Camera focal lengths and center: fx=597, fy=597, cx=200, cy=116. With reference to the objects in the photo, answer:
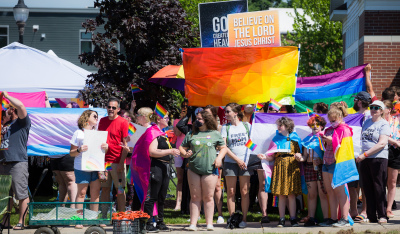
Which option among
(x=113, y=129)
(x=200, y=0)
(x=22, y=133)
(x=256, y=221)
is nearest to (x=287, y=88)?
(x=256, y=221)

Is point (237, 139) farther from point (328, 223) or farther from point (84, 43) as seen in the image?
point (84, 43)

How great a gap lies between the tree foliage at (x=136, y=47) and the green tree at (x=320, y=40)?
28859mm

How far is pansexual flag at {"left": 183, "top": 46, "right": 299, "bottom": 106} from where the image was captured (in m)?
10.9

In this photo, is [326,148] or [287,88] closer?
[326,148]

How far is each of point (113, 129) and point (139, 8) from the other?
11.2 feet

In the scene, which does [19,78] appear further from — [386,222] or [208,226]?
[386,222]

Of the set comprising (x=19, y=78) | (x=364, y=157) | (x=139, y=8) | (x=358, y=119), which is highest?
(x=139, y=8)

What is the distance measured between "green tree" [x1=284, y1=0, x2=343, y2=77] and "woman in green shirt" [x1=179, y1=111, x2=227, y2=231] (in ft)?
104

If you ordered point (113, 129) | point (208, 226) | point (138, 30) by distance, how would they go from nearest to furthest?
point (208, 226) → point (113, 129) → point (138, 30)

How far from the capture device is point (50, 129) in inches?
481

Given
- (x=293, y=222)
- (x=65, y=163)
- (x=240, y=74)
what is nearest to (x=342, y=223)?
(x=293, y=222)

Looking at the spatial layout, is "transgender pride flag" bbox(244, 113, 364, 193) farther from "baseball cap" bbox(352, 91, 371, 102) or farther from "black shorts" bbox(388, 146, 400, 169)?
"black shorts" bbox(388, 146, 400, 169)

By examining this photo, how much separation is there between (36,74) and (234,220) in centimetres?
712

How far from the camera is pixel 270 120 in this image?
1054 cm
